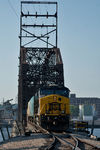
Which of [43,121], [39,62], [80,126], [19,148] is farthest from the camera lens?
[39,62]

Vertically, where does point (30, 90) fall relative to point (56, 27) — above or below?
below

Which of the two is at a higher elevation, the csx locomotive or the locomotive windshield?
the locomotive windshield

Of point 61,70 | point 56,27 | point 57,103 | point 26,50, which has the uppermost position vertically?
point 56,27

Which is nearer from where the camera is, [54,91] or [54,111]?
[54,111]

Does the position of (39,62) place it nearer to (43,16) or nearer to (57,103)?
(43,16)

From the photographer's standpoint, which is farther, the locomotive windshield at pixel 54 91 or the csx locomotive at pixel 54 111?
the locomotive windshield at pixel 54 91

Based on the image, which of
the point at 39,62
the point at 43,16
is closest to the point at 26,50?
the point at 39,62

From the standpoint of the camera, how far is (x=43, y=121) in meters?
30.1

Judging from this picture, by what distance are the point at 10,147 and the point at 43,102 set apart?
42.6 ft

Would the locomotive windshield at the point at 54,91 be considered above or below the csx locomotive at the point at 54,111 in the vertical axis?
above

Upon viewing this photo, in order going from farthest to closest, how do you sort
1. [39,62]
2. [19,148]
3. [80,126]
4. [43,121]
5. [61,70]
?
1. [39,62]
2. [61,70]
3. [80,126]
4. [43,121]
5. [19,148]

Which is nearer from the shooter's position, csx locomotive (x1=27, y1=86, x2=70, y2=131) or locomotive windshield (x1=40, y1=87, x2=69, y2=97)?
csx locomotive (x1=27, y1=86, x2=70, y2=131)

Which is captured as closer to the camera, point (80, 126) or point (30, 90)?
point (80, 126)

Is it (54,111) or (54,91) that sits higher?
(54,91)
